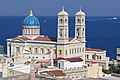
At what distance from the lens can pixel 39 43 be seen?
61.5 meters

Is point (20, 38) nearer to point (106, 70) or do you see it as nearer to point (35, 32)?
point (35, 32)

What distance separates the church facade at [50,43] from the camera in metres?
59.4

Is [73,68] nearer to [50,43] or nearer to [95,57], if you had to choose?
[50,43]

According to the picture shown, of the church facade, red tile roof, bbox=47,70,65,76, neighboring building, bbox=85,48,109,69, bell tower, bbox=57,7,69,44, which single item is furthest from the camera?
neighboring building, bbox=85,48,109,69

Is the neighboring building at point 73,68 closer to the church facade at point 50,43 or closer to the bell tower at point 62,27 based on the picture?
the church facade at point 50,43

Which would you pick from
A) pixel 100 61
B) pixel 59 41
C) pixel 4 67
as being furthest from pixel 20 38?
pixel 4 67

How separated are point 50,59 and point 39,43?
6.82 m

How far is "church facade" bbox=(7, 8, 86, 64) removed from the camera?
59375 millimetres

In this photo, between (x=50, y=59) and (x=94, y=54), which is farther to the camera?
(x=94, y=54)

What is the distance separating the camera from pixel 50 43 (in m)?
60.4

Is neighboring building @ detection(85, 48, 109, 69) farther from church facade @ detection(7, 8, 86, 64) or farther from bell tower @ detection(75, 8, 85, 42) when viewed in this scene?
bell tower @ detection(75, 8, 85, 42)

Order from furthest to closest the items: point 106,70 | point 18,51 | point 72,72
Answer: point 18,51, point 106,70, point 72,72

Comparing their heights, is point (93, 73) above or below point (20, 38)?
below

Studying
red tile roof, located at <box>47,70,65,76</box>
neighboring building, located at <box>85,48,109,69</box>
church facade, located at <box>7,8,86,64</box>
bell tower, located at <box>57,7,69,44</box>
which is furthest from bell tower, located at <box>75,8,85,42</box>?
red tile roof, located at <box>47,70,65,76</box>
